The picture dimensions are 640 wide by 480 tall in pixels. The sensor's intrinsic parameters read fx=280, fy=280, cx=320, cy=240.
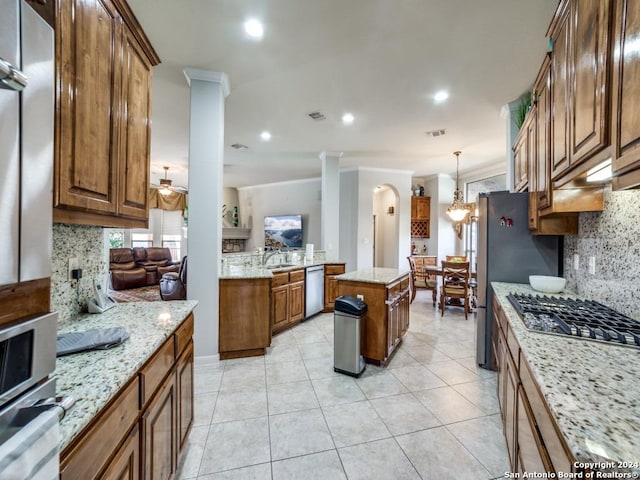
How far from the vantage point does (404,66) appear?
2.61m

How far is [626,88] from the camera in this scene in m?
0.95

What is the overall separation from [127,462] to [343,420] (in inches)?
59.5

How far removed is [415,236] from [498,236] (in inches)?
186

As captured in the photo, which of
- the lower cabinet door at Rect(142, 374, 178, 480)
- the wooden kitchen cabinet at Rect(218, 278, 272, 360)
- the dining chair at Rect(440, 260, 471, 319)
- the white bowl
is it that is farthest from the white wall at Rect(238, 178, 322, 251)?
the lower cabinet door at Rect(142, 374, 178, 480)

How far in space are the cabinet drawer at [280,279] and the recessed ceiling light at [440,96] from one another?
287cm

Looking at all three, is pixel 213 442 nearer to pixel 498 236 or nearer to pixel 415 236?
pixel 498 236

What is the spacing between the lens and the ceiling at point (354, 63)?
2.00 m

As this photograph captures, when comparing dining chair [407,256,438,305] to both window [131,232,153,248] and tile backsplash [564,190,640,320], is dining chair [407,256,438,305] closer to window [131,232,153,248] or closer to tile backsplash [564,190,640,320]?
tile backsplash [564,190,640,320]

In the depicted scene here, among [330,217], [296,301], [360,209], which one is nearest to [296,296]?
[296,301]

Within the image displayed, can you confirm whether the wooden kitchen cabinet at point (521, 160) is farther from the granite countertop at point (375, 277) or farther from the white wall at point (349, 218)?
the white wall at point (349, 218)

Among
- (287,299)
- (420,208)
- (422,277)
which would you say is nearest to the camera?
(287,299)

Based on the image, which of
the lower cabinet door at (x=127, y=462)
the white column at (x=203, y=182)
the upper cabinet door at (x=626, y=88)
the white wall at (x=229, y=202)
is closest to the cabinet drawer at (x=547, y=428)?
the upper cabinet door at (x=626, y=88)

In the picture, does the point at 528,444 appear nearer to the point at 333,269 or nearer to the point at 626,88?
the point at 626,88

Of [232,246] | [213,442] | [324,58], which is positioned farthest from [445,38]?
[232,246]
